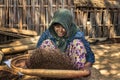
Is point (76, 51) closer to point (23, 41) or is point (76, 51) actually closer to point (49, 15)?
point (23, 41)

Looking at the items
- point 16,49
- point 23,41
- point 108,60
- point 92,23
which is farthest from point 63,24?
point 92,23

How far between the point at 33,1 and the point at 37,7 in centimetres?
22

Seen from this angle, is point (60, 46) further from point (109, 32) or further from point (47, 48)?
point (109, 32)

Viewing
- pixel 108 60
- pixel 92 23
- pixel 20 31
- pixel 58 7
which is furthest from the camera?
pixel 92 23

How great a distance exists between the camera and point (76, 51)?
4.40 m

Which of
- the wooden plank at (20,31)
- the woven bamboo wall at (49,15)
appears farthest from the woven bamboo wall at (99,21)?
the wooden plank at (20,31)

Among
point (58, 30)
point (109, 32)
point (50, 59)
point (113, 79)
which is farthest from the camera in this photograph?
point (109, 32)

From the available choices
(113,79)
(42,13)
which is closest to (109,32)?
(42,13)

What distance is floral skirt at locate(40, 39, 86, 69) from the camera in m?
4.39

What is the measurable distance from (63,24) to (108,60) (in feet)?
18.8

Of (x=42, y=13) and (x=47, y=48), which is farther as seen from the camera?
(x=42, y=13)

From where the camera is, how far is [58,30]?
440 cm

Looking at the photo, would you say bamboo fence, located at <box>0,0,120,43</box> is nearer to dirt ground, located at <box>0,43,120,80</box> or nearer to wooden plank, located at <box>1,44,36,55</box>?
dirt ground, located at <box>0,43,120,80</box>

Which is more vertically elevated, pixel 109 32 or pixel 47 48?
pixel 47 48
